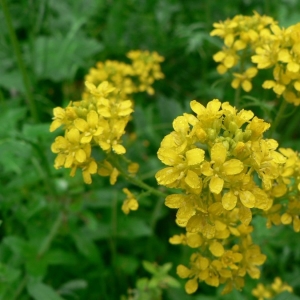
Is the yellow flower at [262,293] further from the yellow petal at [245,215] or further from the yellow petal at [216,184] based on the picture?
the yellow petal at [216,184]

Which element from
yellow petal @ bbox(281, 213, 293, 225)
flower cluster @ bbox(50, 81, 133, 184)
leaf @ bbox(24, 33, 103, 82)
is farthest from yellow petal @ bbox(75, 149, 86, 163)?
leaf @ bbox(24, 33, 103, 82)

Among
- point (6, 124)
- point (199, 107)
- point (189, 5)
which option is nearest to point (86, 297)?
point (6, 124)

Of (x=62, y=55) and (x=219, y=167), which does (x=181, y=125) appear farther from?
(x=62, y=55)

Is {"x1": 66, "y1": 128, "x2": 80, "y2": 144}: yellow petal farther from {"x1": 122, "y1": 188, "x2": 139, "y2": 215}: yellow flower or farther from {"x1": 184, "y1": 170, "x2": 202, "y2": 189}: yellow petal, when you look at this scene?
{"x1": 184, "y1": 170, "x2": 202, "y2": 189}: yellow petal

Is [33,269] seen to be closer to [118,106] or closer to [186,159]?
[118,106]

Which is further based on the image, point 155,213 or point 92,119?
point 155,213

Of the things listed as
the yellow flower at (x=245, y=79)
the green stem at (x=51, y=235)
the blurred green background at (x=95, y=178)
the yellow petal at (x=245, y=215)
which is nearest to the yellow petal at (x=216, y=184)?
the yellow petal at (x=245, y=215)

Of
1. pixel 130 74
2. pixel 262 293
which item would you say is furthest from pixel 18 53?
pixel 262 293
